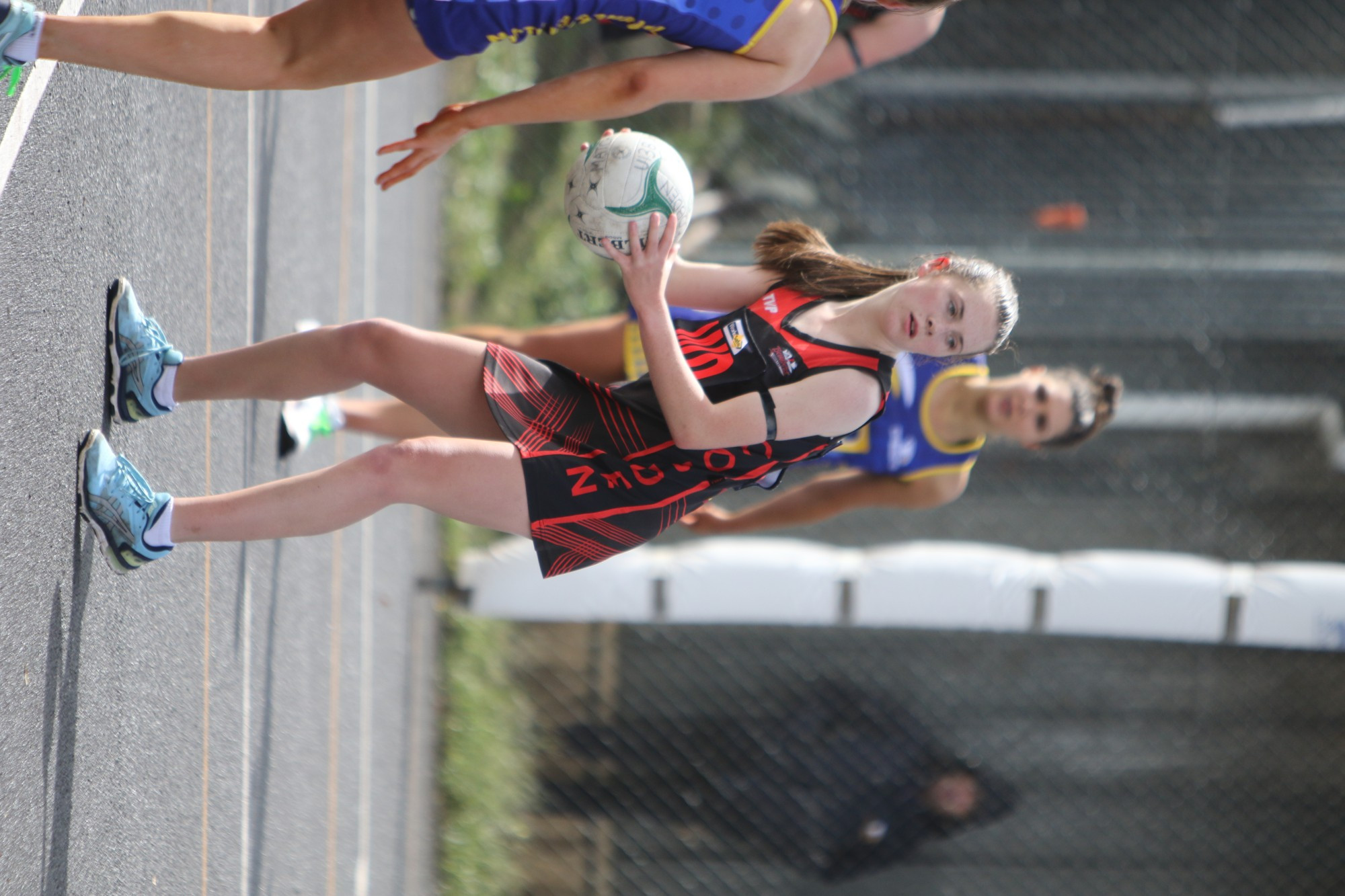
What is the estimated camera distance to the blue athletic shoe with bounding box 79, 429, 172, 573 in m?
2.32

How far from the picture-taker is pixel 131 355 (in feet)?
8.18

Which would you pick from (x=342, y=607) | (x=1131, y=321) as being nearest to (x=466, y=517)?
(x=342, y=607)

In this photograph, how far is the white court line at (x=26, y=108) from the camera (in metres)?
1.96

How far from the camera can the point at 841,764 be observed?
6.34 meters

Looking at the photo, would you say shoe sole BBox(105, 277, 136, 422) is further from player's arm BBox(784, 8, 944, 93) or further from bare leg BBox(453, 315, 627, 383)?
player's arm BBox(784, 8, 944, 93)

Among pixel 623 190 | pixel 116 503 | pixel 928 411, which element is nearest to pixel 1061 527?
pixel 928 411

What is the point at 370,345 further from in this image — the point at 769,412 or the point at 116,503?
the point at 769,412

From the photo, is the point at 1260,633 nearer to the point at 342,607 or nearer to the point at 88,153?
the point at 342,607

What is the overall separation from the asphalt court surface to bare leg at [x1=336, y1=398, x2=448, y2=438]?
274 mm

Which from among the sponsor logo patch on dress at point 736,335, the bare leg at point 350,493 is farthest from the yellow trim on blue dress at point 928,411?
the bare leg at point 350,493

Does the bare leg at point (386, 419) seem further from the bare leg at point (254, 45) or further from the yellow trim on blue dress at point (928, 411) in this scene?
the yellow trim on blue dress at point (928, 411)

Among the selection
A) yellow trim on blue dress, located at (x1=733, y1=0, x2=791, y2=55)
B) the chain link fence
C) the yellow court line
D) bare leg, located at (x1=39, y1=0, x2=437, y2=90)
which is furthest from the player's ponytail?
the chain link fence

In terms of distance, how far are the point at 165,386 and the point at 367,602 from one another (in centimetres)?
280

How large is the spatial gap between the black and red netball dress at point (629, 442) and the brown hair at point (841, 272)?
124 mm
